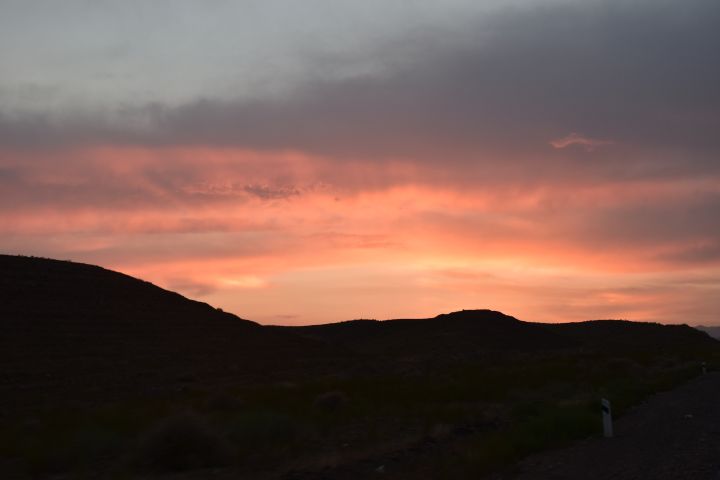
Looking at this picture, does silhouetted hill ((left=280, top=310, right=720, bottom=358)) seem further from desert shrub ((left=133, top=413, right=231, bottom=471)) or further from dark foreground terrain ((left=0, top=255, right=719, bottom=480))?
desert shrub ((left=133, top=413, right=231, bottom=471))

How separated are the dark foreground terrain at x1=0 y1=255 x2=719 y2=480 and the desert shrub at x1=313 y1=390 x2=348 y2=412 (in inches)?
4.4

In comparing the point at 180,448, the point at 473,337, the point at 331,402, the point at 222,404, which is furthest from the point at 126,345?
the point at 473,337

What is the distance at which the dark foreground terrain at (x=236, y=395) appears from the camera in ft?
55.8

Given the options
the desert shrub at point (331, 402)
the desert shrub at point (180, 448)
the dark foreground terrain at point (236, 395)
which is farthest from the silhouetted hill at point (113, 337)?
the desert shrub at point (180, 448)

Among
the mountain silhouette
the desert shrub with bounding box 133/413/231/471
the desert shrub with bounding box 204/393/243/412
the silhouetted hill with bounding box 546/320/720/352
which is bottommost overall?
the desert shrub with bounding box 133/413/231/471

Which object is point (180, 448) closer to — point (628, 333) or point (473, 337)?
point (473, 337)

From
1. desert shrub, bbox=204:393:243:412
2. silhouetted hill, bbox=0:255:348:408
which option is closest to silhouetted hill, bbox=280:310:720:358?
silhouetted hill, bbox=0:255:348:408

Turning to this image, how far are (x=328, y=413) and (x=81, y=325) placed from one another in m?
39.6

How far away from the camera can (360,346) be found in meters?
113

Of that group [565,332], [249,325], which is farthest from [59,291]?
[565,332]

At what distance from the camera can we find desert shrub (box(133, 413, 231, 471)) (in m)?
16.7

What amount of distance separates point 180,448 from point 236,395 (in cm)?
A: 1992

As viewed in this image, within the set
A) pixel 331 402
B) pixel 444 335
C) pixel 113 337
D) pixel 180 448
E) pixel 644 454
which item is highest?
pixel 444 335

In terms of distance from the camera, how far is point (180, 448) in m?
16.8
